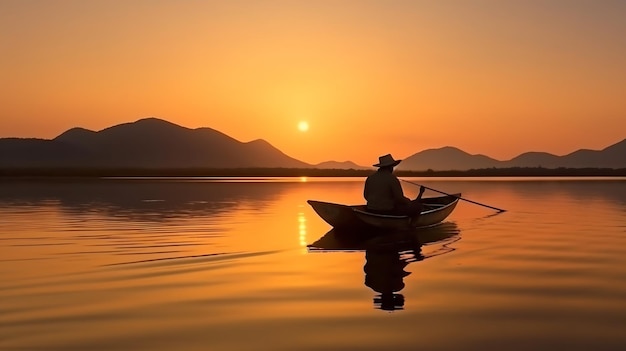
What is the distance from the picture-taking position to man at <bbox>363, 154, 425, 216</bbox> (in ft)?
69.5

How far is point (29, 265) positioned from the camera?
48.9 ft

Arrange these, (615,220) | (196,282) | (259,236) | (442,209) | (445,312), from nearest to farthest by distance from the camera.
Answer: (445,312) < (196,282) < (259,236) < (442,209) < (615,220)

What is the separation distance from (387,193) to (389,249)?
152 inches

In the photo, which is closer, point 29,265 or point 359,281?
point 359,281

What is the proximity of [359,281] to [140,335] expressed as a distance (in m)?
5.50

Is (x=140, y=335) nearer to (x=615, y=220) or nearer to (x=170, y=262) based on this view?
(x=170, y=262)

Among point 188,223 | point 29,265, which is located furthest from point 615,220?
point 29,265

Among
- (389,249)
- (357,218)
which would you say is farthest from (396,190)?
(389,249)

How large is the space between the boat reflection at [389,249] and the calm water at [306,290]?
63 millimetres

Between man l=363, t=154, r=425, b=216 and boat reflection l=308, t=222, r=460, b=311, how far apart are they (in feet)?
3.14

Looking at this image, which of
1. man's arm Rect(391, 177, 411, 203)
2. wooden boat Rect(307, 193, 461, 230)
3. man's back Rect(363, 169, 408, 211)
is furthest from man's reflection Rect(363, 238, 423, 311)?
man's back Rect(363, 169, 408, 211)

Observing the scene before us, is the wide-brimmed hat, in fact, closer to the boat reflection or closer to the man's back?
the man's back

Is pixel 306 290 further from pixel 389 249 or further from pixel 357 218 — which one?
pixel 357 218

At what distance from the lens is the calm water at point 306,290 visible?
331 inches
